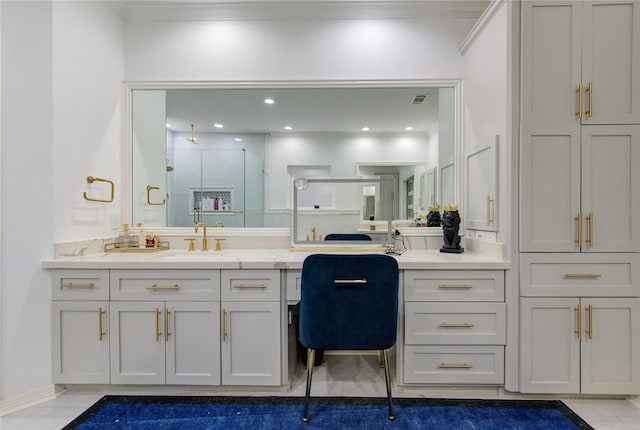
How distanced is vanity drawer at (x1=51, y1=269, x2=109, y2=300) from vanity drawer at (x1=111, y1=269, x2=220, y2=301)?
51 millimetres

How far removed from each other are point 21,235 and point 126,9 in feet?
5.89

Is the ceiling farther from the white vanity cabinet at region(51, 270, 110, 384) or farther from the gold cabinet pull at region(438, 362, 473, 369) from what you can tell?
the gold cabinet pull at region(438, 362, 473, 369)

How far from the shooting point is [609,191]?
1676mm

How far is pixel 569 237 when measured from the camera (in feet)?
5.54

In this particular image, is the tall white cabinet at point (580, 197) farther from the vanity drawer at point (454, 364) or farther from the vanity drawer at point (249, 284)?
the vanity drawer at point (249, 284)

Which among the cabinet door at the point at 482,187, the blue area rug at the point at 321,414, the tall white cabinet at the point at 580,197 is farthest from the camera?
the cabinet door at the point at 482,187

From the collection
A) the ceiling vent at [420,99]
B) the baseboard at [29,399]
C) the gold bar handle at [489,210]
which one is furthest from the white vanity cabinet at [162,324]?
the ceiling vent at [420,99]

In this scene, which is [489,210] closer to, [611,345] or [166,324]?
[611,345]

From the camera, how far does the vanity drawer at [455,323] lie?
5.67 ft

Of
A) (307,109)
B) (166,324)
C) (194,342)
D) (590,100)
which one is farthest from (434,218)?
(166,324)

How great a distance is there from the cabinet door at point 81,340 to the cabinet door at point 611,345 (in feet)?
8.81

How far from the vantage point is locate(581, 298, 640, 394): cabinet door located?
5.52 feet

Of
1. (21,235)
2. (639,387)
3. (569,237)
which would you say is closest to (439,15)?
(569,237)

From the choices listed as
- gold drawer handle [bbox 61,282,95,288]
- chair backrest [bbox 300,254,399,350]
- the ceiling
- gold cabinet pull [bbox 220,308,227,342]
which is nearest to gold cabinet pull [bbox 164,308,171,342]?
gold cabinet pull [bbox 220,308,227,342]
